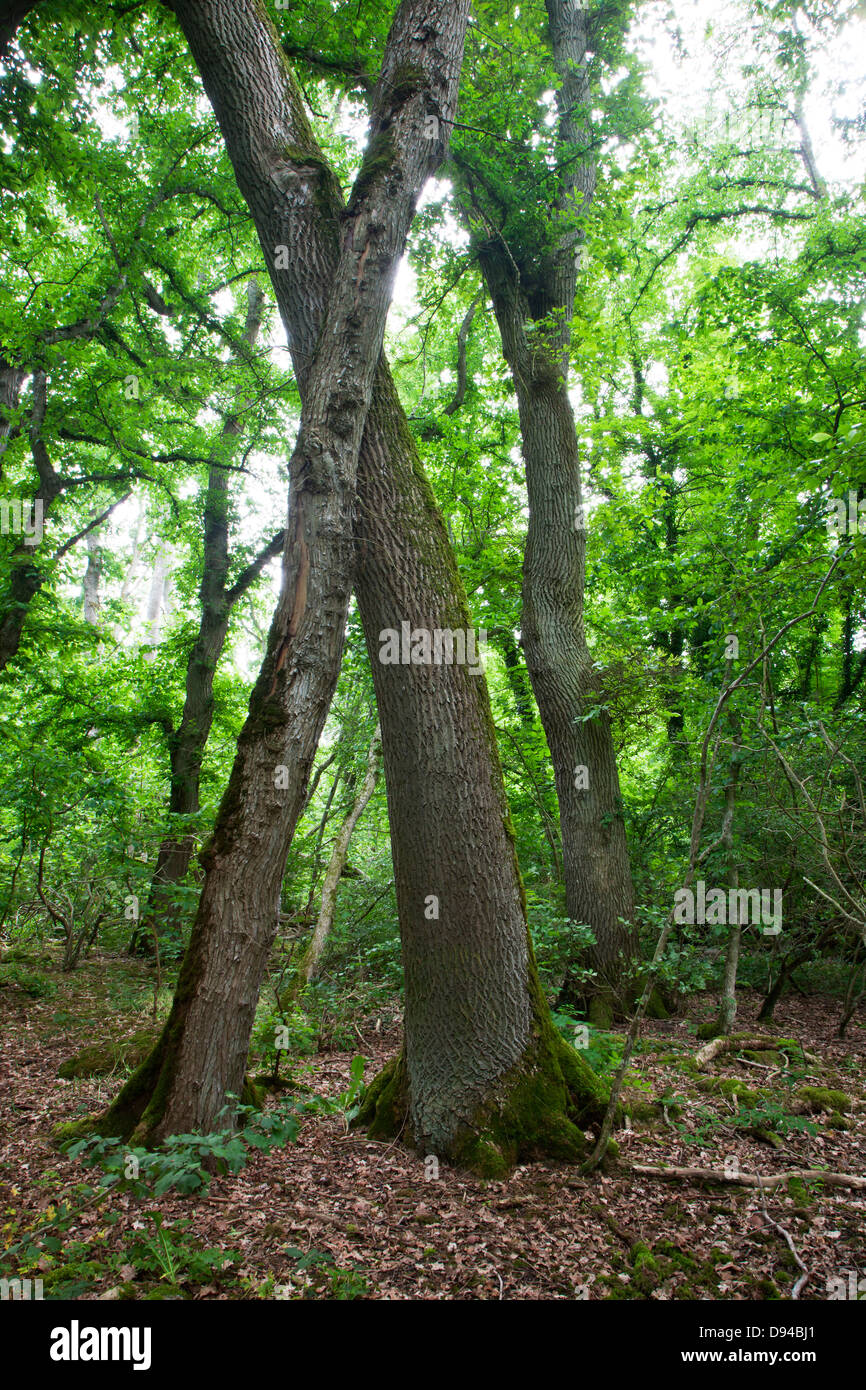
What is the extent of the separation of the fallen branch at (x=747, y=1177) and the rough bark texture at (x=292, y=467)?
2133 mm

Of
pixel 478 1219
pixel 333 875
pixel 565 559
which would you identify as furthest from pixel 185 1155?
pixel 565 559

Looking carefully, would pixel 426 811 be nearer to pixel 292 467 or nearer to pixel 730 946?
pixel 292 467

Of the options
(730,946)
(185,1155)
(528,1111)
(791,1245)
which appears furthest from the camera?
(730,946)

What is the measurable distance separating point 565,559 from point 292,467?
14.6ft

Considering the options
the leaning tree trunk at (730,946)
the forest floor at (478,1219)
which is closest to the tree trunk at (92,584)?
the forest floor at (478,1219)

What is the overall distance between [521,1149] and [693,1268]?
969 millimetres

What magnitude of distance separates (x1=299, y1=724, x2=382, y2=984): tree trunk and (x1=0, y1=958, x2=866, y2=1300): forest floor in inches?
122

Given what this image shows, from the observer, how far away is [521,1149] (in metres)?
3.54

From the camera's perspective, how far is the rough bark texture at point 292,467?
11.2ft

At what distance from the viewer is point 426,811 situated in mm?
3795

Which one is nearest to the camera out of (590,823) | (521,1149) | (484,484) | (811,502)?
(521,1149)

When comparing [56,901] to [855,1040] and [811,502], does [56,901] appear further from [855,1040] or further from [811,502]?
[811,502]

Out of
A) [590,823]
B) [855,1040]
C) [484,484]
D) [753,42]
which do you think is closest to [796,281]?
[753,42]

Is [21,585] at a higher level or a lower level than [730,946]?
higher
